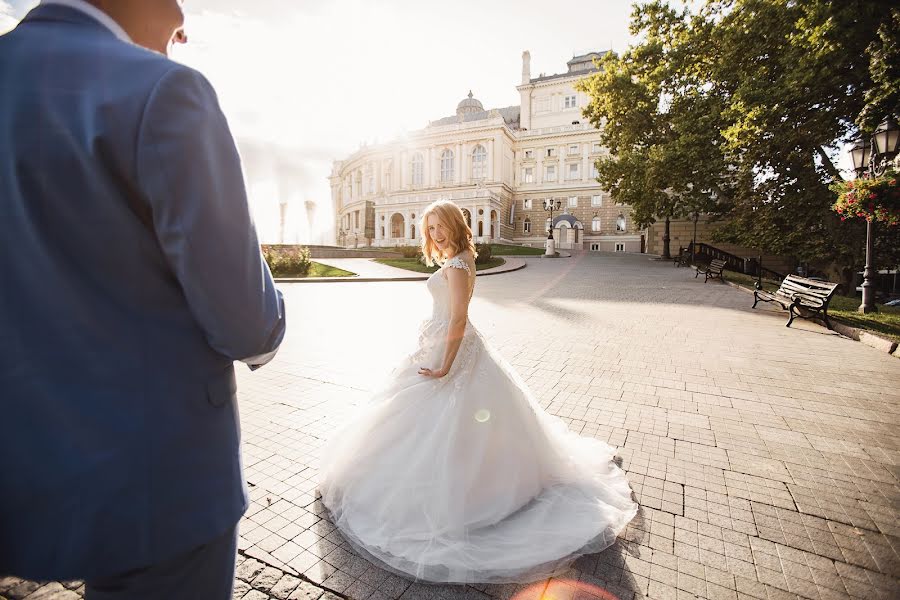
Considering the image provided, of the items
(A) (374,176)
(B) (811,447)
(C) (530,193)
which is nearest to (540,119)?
(C) (530,193)

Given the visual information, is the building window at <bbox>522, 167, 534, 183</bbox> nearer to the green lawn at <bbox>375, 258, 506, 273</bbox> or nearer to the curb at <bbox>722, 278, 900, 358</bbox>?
the green lawn at <bbox>375, 258, 506, 273</bbox>

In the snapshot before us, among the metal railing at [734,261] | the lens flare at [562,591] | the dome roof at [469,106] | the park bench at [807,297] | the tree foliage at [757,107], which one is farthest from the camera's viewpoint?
the dome roof at [469,106]

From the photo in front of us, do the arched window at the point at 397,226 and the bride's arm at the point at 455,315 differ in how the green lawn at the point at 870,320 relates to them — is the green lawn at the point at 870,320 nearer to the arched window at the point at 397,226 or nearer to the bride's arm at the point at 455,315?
the bride's arm at the point at 455,315

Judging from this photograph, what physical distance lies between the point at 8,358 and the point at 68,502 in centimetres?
32

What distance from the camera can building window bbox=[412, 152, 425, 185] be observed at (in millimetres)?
64000

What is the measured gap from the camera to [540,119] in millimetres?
63219

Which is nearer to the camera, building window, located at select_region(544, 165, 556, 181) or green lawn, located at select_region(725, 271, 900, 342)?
green lawn, located at select_region(725, 271, 900, 342)

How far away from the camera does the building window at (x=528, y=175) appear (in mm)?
61344

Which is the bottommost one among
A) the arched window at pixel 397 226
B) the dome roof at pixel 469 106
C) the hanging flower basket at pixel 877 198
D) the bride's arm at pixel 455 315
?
the bride's arm at pixel 455 315

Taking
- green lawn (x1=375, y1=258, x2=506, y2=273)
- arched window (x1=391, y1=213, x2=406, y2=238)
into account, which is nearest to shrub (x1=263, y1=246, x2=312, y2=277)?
green lawn (x1=375, y1=258, x2=506, y2=273)

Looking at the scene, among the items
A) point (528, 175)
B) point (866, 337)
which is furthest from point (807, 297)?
point (528, 175)

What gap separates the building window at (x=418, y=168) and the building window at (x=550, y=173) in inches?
698

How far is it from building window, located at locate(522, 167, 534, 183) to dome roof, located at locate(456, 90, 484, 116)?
14.2 m

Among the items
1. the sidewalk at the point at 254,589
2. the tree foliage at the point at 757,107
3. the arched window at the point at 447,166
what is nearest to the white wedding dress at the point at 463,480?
the sidewalk at the point at 254,589
